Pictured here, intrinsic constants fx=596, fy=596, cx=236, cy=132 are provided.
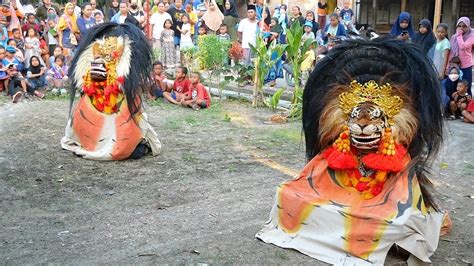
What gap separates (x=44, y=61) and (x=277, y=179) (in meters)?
6.73

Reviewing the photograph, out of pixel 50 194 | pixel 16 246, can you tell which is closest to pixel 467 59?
pixel 50 194

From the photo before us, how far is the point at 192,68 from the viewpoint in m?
10.5

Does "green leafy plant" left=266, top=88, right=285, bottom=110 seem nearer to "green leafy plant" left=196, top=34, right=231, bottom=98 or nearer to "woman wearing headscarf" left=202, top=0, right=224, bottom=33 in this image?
"green leafy plant" left=196, top=34, right=231, bottom=98

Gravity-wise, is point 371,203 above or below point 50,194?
above

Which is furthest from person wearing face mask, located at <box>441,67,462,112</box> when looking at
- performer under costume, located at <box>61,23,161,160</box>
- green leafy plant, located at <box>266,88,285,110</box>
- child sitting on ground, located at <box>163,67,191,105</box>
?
performer under costume, located at <box>61,23,161,160</box>

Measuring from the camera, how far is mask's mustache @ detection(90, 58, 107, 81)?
606 centimetres

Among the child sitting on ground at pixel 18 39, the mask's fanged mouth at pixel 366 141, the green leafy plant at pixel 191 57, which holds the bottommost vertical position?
the green leafy plant at pixel 191 57

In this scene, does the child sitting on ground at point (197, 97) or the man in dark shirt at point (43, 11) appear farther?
the man in dark shirt at point (43, 11)

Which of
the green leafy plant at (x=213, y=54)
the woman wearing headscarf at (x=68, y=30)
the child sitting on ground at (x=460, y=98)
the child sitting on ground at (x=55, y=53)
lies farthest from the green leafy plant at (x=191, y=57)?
the child sitting on ground at (x=460, y=98)

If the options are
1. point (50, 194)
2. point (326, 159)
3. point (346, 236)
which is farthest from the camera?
point (50, 194)

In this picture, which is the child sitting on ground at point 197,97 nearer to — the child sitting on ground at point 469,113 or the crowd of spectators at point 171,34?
the crowd of spectators at point 171,34

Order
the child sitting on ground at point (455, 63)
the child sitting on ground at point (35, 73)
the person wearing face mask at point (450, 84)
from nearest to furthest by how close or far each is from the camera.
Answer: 1. the person wearing face mask at point (450, 84)
2. the child sitting on ground at point (455, 63)
3. the child sitting on ground at point (35, 73)

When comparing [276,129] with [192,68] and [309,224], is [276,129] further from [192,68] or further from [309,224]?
[309,224]

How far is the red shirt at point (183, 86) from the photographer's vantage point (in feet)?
31.2
